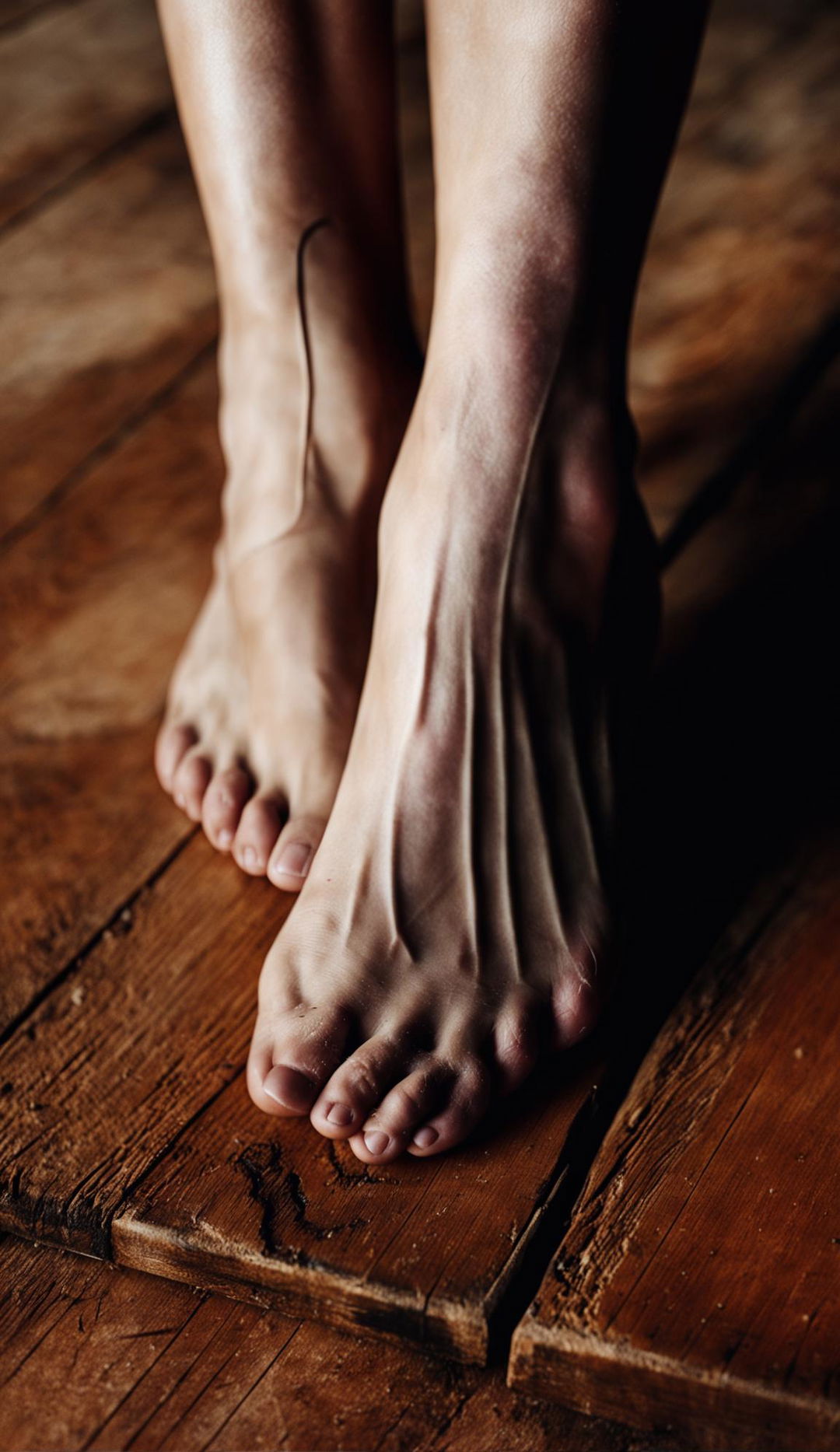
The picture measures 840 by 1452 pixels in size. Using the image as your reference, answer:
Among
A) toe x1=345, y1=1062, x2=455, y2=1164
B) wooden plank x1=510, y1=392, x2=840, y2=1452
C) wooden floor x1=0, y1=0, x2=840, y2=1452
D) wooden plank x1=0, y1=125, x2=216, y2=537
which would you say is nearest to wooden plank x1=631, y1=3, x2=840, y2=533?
wooden floor x1=0, y1=0, x2=840, y2=1452

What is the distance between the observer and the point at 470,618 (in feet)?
2.56

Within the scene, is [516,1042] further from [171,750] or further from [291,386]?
[291,386]

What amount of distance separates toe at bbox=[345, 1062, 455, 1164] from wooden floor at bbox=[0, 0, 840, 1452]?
0.8 inches

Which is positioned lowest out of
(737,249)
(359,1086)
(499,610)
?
(737,249)

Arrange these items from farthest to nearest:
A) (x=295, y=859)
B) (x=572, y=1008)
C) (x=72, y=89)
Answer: (x=72, y=89), (x=295, y=859), (x=572, y=1008)

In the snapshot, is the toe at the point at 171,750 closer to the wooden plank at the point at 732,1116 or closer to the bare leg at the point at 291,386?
the bare leg at the point at 291,386

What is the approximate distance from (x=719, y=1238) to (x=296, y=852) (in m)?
0.33

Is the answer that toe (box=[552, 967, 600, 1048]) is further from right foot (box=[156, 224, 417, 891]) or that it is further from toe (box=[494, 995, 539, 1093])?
right foot (box=[156, 224, 417, 891])

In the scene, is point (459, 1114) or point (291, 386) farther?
point (291, 386)

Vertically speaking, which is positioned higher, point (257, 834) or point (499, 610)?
point (499, 610)

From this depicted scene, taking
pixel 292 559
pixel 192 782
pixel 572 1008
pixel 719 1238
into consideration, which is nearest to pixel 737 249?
pixel 292 559

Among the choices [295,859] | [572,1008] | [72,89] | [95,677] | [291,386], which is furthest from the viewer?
[72,89]

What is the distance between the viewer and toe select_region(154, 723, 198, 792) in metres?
0.96

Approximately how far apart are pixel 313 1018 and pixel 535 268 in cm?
41
